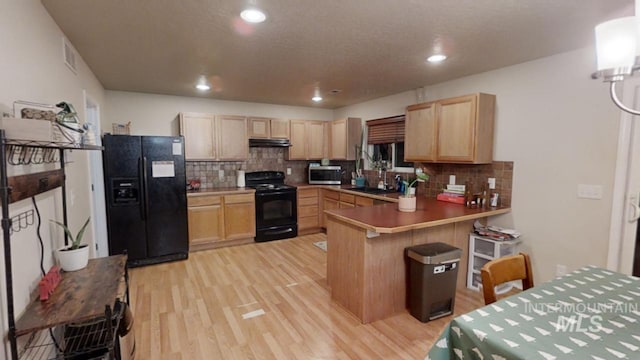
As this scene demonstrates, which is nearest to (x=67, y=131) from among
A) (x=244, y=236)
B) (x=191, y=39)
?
(x=191, y=39)

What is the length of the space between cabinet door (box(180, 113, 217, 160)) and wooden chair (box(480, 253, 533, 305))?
4108 mm

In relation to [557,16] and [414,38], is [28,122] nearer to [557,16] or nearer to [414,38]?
[414,38]

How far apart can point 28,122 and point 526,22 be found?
2939mm

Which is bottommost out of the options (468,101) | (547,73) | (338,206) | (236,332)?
(236,332)

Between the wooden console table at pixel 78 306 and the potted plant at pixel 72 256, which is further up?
the potted plant at pixel 72 256

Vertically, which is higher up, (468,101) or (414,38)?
(414,38)

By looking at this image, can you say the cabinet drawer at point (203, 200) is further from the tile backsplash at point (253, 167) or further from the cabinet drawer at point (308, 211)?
the cabinet drawer at point (308, 211)

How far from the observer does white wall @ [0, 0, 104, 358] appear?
139 centimetres

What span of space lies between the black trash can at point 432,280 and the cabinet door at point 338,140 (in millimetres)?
2896

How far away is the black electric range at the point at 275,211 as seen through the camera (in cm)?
475

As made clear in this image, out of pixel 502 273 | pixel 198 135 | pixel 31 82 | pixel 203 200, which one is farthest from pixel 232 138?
pixel 502 273

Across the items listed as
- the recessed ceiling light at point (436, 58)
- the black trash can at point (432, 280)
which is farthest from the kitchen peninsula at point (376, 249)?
the recessed ceiling light at point (436, 58)

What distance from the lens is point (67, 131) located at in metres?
1.59

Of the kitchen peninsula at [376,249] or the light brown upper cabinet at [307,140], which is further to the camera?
the light brown upper cabinet at [307,140]
